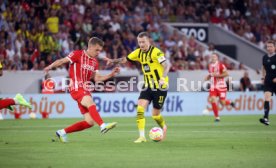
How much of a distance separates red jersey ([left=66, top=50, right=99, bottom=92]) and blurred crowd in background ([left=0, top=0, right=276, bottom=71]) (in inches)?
535

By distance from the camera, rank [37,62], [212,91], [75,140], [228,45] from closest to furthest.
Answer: [75,140]
[212,91]
[37,62]
[228,45]

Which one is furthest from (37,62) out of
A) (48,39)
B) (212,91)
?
(212,91)

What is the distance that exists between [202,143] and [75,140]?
3.09m

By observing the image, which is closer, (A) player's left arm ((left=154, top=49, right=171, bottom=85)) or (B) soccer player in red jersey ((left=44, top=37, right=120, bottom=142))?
(B) soccer player in red jersey ((left=44, top=37, right=120, bottom=142))

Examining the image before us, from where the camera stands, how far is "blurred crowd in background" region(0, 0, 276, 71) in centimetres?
2955

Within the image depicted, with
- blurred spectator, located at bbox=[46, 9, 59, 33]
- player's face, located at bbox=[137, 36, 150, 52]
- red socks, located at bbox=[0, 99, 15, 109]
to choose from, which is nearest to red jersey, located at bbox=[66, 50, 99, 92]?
player's face, located at bbox=[137, 36, 150, 52]

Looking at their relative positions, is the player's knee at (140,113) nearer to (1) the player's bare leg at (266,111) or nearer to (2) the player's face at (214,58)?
(1) the player's bare leg at (266,111)

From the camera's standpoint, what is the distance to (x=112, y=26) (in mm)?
33094

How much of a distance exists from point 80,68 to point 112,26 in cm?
1832

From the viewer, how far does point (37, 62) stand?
29.6m

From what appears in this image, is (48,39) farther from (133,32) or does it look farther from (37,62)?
(133,32)

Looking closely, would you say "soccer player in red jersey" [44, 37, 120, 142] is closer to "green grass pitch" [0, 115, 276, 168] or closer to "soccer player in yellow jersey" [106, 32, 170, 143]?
"green grass pitch" [0, 115, 276, 168]

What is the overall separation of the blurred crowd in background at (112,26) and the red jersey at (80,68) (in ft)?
44.6

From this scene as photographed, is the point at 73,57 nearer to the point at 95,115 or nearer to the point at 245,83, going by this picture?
the point at 95,115
